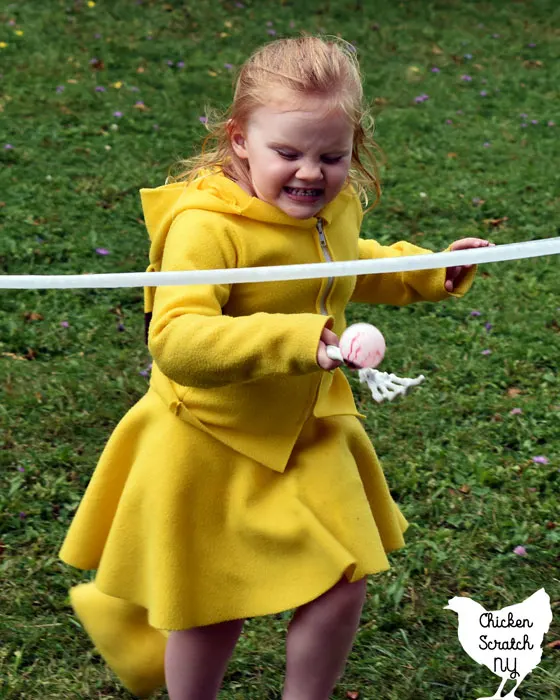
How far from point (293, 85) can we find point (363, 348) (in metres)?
0.65

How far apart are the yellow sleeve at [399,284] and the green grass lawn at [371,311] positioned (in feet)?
3.53

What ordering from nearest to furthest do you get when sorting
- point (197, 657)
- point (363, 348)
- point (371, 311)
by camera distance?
point (363, 348) < point (197, 657) < point (371, 311)

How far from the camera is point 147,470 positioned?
238cm

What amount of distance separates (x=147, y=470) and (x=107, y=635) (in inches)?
24.7

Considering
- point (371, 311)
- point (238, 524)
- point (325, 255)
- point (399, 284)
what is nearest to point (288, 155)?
point (325, 255)

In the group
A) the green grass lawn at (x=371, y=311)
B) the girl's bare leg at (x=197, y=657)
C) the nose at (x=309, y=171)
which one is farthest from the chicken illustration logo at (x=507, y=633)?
the nose at (x=309, y=171)

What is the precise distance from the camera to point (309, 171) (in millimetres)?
2143

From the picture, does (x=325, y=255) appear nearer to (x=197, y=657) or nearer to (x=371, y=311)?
(x=197, y=657)

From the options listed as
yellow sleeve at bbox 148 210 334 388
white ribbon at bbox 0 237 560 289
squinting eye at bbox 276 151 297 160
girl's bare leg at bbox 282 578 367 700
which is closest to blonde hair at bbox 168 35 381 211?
squinting eye at bbox 276 151 297 160

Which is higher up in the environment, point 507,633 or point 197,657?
point 507,633

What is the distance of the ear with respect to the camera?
229cm

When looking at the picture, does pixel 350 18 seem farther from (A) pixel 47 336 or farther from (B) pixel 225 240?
(B) pixel 225 240

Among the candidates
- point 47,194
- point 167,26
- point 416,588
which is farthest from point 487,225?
point 167,26

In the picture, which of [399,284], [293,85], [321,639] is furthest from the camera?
[399,284]
